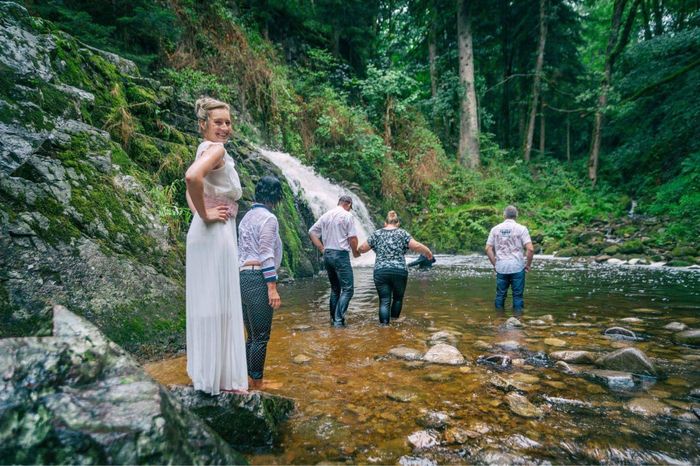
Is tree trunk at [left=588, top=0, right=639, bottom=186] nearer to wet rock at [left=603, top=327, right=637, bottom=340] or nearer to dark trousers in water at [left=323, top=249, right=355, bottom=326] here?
wet rock at [left=603, top=327, right=637, bottom=340]

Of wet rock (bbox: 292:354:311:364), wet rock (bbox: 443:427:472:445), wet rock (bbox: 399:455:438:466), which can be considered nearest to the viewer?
wet rock (bbox: 399:455:438:466)

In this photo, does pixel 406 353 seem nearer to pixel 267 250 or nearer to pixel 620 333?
pixel 267 250

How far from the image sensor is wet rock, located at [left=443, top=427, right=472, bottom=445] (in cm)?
253

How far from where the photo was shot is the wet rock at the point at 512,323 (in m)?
5.66

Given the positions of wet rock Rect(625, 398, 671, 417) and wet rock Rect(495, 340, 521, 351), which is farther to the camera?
wet rock Rect(495, 340, 521, 351)

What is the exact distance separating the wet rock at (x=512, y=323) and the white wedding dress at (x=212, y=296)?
170 inches

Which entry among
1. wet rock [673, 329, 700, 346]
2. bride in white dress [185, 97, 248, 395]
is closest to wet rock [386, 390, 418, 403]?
bride in white dress [185, 97, 248, 395]

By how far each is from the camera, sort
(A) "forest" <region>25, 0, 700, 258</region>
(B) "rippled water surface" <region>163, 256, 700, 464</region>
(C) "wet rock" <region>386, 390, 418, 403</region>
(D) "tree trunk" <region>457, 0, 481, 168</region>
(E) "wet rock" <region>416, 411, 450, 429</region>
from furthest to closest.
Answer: (D) "tree trunk" <region>457, 0, 481, 168</region>
(A) "forest" <region>25, 0, 700, 258</region>
(C) "wet rock" <region>386, 390, 418, 403</region>
(E) "wet rock" <region>416, 411, 450, 429</region>
(B) "rippled water surface" <region>163, 256, 700, 464</region>

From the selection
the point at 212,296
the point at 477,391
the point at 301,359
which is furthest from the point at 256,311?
the point at 477,391

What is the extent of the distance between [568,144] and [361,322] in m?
29.5

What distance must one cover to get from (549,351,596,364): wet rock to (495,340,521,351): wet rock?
412 mm

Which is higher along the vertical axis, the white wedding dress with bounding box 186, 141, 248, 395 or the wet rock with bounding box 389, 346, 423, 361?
the white wedding dress with bounding box 186, 141, 248, 395

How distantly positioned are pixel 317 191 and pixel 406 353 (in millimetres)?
10546

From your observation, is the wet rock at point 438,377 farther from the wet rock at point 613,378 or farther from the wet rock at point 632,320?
the wet rock at point 632,320
